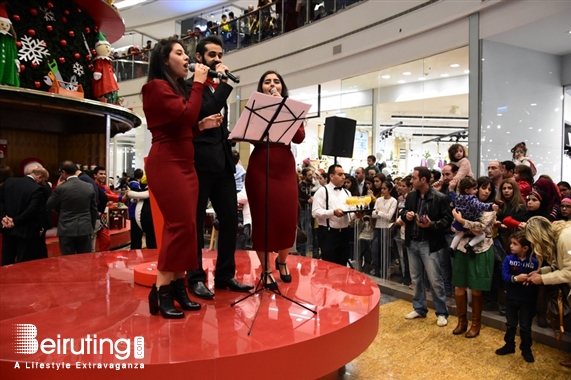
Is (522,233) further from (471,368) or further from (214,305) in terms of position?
(214,305)

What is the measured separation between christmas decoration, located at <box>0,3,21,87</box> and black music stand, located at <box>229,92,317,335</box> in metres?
4.70

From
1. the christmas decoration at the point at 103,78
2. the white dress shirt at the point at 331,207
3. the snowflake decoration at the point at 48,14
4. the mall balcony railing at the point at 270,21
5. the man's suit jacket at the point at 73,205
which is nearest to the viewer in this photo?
the white dress shirt at the point at 331,207

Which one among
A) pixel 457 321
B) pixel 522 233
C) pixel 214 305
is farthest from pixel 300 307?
pixel 457 321

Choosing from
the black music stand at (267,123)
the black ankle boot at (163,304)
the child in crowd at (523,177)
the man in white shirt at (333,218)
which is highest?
the black music stand at (267,123)

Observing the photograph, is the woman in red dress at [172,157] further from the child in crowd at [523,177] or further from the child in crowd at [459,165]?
the child in crowd at [523,177]

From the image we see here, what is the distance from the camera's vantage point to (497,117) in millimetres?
7727

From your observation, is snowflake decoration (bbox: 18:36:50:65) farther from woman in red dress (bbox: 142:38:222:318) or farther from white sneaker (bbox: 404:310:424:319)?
white sneaker (bbox: 404:310:424:319)

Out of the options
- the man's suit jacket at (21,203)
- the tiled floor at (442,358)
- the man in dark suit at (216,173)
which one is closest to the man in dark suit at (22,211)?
the man's suit jacket at (21,203)

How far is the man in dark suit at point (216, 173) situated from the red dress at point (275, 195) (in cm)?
17

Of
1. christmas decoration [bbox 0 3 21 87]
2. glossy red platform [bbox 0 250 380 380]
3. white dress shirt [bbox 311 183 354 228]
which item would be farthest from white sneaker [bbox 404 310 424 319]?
christmas decoration [bbox 0 3 21 87]

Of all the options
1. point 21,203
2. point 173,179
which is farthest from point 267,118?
point 21,203

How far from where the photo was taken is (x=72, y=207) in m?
5.23

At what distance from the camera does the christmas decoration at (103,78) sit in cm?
758

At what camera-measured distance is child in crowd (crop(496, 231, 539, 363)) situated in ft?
12.0
